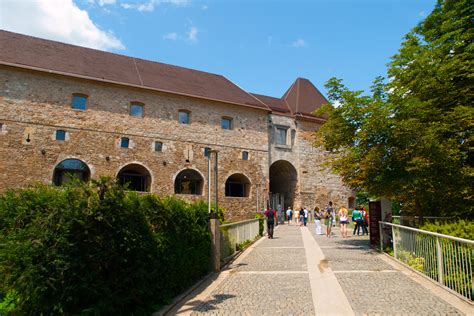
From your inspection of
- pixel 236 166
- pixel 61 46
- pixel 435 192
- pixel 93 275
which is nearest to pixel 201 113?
pixel 236 166

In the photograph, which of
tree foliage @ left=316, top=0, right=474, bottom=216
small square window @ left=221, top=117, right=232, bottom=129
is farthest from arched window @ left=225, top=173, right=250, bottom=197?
tree foliage @ left=316, top=0, right=474, bottom=216

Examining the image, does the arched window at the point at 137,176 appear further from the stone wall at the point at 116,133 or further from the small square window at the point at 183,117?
the small square window at the point at 183,117

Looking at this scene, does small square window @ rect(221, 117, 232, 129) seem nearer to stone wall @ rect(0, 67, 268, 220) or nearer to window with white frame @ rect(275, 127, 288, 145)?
stone wall @ rect(0, 67, 268, 220)

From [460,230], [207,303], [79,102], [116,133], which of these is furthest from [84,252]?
[79,102]

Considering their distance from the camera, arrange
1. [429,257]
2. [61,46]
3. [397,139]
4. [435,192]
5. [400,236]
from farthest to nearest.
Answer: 1. [61,46]
2. [435,192]
3. [397,139]
4. [400,236]
5. [429,257]

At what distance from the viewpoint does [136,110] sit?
78.9 ft

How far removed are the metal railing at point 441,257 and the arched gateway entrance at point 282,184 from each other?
21119 millimetres

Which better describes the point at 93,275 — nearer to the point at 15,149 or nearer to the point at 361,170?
the point at 361,170

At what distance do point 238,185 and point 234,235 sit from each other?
16.6 m

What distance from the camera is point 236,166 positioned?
27.1m

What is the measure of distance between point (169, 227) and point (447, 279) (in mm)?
5516

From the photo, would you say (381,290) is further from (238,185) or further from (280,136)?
(280,136)

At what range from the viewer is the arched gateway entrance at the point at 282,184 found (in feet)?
99.9

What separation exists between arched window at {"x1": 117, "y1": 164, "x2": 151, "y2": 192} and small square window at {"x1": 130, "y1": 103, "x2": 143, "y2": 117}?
3.80 m
